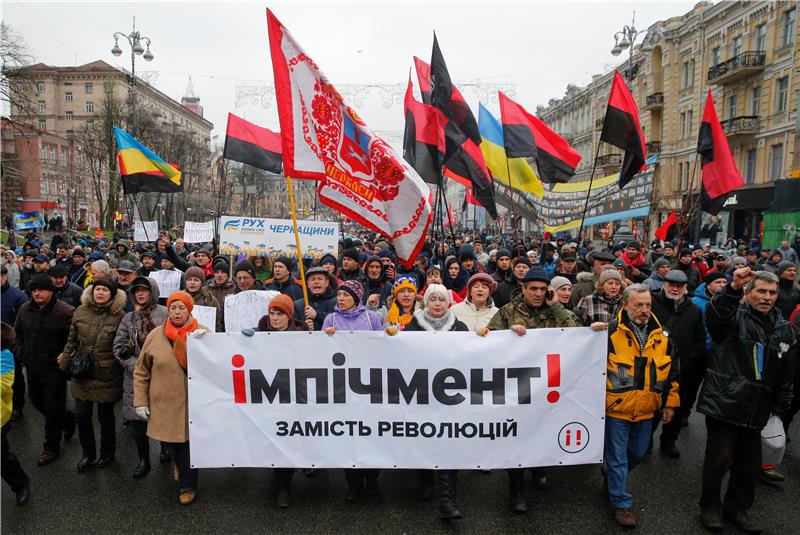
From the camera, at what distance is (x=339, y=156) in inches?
197

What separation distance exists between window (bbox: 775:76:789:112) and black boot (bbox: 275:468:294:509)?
3351 centimetres

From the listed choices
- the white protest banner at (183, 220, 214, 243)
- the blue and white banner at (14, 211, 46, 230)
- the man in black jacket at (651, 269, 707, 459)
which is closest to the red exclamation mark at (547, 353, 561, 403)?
the man in black jacket at (651, 269, 707, 459)

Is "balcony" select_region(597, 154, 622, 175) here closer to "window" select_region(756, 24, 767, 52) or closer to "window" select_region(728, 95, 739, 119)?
"window" select_region(728, 95, 739, 119)

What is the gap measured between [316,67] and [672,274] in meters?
3.60

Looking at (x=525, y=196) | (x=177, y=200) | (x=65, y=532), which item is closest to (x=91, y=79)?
(x=177, y=200)

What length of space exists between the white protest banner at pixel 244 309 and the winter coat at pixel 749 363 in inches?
166

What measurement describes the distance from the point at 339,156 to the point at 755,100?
3445cm

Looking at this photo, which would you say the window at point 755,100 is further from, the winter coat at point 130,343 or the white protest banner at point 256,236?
the winter coat at point 130,343

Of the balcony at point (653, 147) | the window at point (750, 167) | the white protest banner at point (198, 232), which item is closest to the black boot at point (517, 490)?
the white protest banner at point (198, 232)

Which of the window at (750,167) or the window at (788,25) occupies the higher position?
the window at (788,25)

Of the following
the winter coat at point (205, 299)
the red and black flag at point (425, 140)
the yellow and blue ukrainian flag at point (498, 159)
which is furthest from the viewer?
the yellow and blue ukrainian flag at point (498, 159)

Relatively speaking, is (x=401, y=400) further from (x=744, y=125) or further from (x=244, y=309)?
(x=744, y=125)

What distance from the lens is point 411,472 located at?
4867mm

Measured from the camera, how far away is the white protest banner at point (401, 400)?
4188mm
